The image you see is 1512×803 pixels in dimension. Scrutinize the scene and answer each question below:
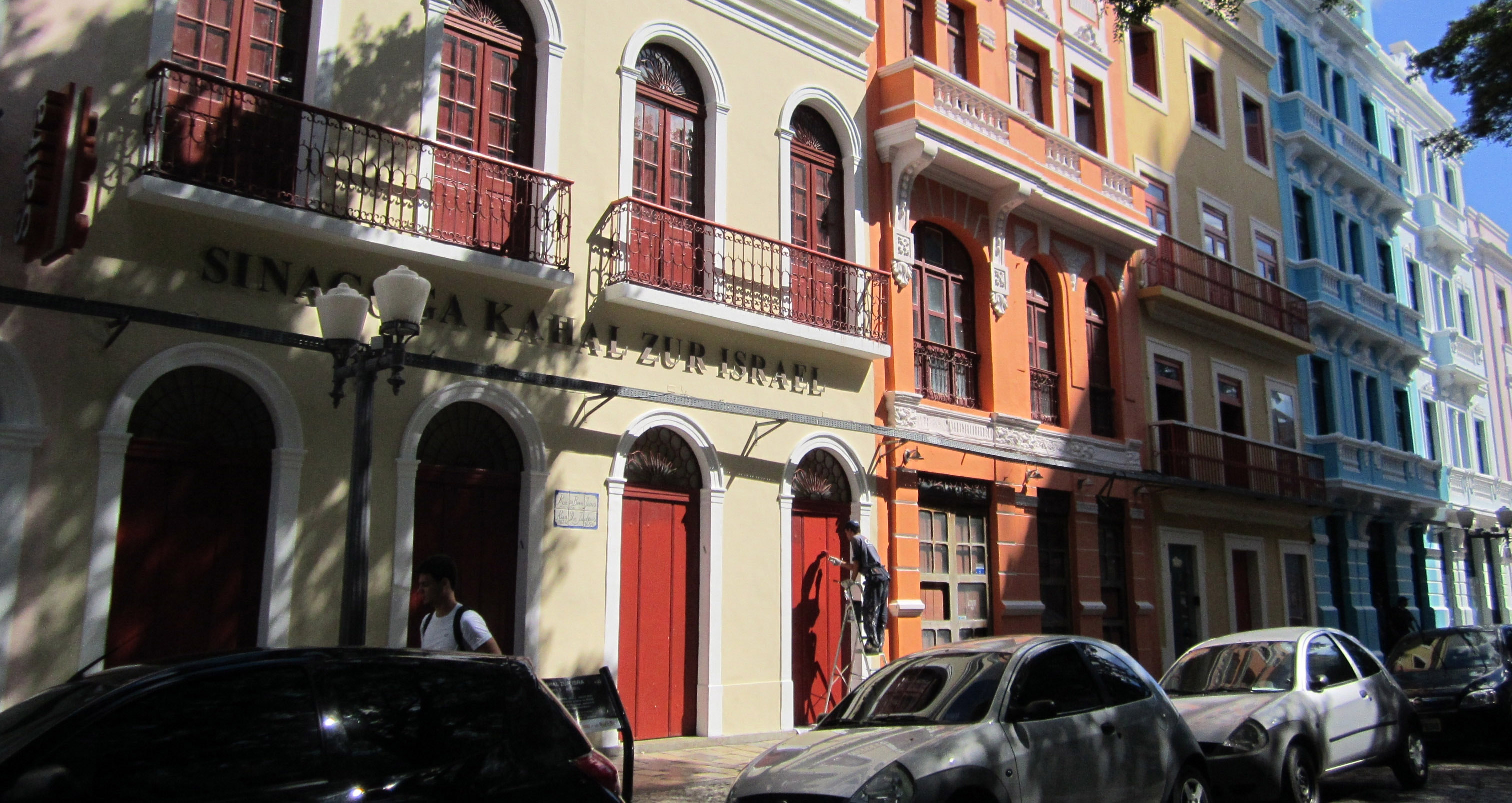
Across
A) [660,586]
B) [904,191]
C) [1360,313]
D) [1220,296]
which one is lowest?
[660,586]

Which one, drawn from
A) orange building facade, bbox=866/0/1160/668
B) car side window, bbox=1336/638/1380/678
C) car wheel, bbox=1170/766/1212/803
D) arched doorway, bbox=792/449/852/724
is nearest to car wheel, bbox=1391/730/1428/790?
car side window, bbox=1336/638/1380/678

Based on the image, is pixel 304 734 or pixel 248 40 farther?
pixel 248 40

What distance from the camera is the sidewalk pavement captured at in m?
9.09

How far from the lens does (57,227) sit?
8.23 metres

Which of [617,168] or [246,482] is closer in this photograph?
[246,482]

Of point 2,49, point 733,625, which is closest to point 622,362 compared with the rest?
point 733,625

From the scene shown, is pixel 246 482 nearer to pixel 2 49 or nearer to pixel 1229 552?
pixel 2 49

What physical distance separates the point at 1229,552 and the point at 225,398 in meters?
17.2

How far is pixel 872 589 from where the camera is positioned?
44.8 feet

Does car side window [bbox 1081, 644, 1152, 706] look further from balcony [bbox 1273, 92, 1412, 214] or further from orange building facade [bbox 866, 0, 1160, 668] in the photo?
balcony [bbox 1273, 92, 1412, 214]

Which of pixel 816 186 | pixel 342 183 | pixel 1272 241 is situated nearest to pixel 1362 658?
pixel 816 186

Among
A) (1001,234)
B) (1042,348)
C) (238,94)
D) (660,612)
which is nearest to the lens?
(238,94)

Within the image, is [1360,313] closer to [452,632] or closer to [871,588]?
[871,588]

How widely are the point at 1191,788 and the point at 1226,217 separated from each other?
17489 mm
